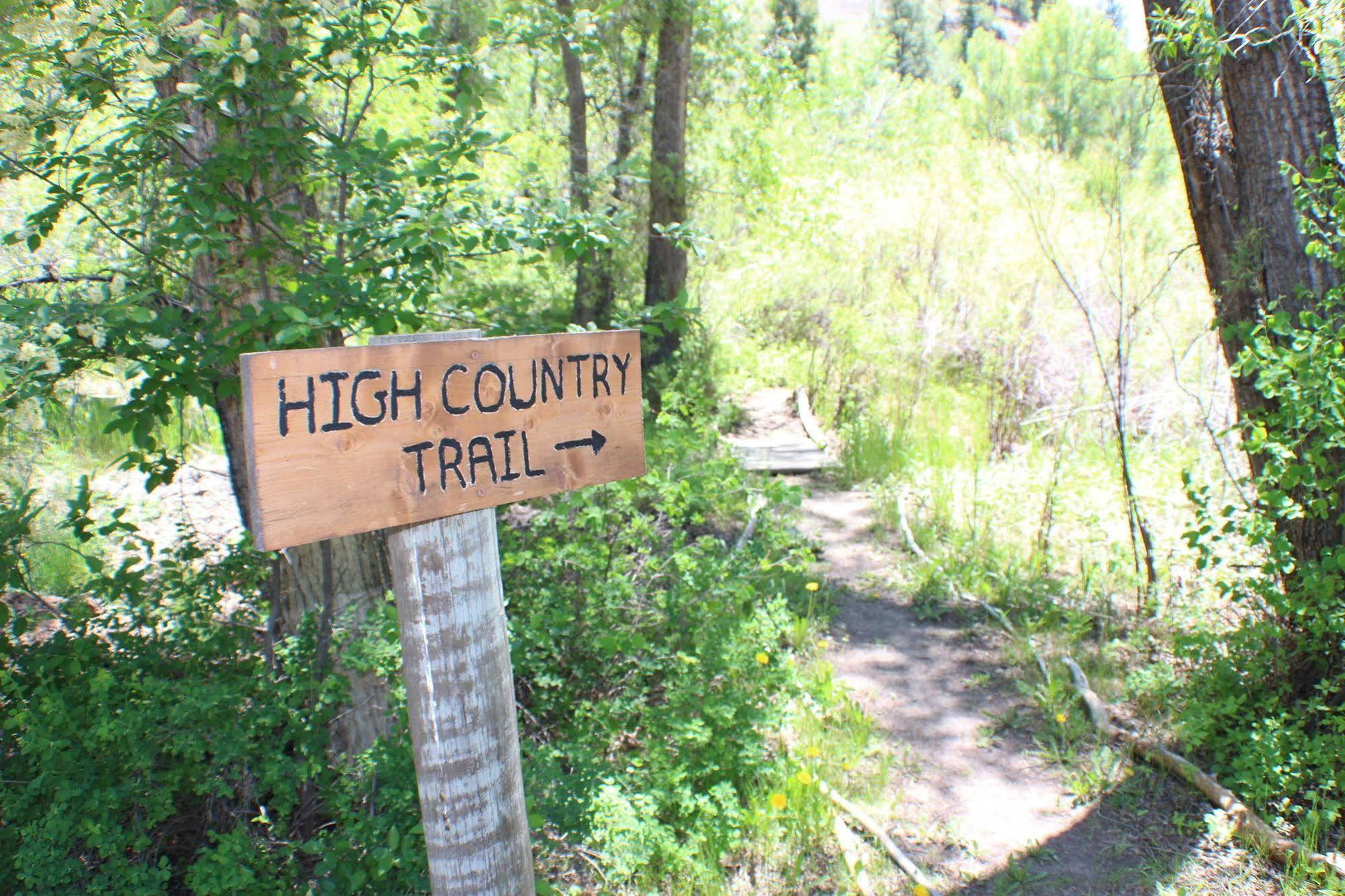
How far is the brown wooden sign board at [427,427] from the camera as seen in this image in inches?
52.8

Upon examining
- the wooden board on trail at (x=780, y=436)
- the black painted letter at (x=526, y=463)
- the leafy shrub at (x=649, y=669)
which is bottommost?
the leafy shrub at (x=649, y=669)

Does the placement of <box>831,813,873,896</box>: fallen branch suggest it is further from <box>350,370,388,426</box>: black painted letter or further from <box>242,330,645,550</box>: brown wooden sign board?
<box>350,370,388,426</box>: black painted letter

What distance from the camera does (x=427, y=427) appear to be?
1.51 metres

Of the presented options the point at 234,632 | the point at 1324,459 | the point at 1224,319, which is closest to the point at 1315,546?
the point at 1324,459

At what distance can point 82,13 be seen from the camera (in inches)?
89.1

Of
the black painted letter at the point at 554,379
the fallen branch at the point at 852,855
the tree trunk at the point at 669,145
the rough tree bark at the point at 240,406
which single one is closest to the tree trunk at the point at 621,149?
the tree trunk at the point at 669,145

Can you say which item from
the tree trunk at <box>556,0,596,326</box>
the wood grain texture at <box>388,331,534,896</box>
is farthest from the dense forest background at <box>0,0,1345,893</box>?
the tree trunk at <box>556,0,596,326</box>

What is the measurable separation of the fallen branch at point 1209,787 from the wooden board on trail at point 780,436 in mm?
3239

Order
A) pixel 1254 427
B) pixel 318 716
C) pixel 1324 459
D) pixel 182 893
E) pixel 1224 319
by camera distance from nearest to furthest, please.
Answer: pixel 318 716, pixel 182 893, pixel 1324 459, pixel 1254 427, pixel 1224 319

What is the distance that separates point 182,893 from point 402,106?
7.31 meters

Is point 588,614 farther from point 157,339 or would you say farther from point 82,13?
point 82,13

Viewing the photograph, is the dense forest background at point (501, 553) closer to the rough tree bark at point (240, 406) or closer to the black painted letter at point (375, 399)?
the rough tree bark at point (240, 406)

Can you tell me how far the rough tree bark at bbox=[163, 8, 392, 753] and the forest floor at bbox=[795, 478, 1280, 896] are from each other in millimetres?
1906

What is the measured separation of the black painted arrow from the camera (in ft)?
5.67
